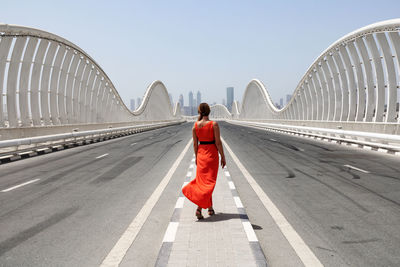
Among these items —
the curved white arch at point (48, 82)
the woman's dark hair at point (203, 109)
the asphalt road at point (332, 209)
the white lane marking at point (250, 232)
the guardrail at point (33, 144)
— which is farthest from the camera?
the curved white arch at point (48, 82)

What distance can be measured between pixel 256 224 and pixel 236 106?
13865 centimetres

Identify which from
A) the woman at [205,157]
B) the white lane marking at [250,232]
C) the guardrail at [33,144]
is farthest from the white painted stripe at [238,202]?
the guardrail at [33,144]

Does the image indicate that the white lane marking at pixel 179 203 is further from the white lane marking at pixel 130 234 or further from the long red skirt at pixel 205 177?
the long red skirt at pixel 205 177

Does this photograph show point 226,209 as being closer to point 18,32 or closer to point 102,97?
point 18,32

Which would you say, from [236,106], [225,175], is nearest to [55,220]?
[225,175]

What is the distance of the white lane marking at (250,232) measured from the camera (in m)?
4.44

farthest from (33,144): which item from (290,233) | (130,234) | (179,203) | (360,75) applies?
(360,75)

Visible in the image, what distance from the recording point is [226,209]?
19.5 feet

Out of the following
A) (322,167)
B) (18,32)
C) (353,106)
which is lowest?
(322,167)

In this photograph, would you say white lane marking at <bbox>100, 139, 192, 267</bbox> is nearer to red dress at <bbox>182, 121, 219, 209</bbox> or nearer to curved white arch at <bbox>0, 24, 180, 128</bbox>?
red dress at <bbox>182, 121, 219, 209</bbox>

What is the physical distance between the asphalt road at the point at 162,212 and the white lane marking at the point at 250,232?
152mm

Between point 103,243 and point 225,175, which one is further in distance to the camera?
point 225,175

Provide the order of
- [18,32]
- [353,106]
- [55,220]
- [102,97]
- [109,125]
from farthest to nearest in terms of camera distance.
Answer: [102,97], [109,125], [353,106], [18,32], [55,220]

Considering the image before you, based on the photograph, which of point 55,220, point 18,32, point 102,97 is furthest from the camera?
point 102,97
